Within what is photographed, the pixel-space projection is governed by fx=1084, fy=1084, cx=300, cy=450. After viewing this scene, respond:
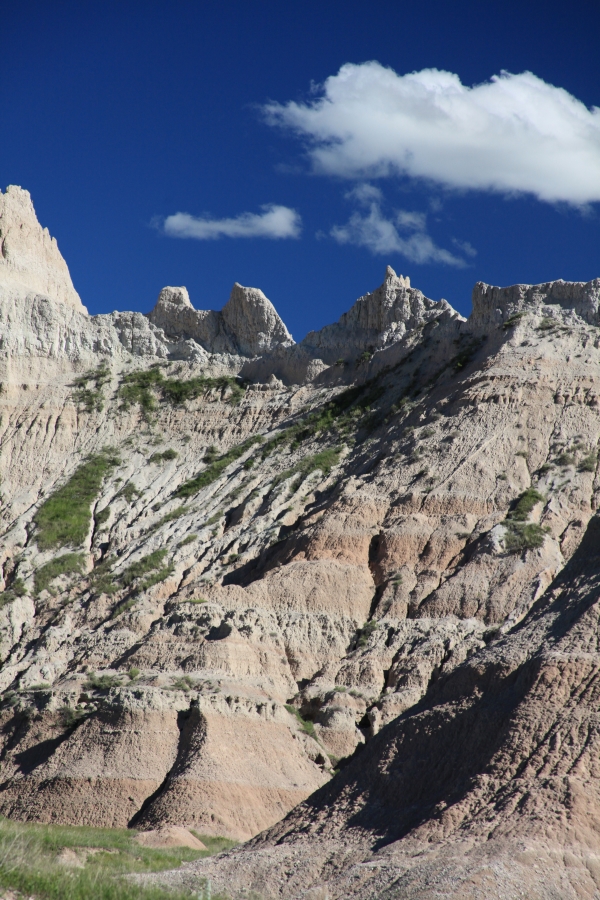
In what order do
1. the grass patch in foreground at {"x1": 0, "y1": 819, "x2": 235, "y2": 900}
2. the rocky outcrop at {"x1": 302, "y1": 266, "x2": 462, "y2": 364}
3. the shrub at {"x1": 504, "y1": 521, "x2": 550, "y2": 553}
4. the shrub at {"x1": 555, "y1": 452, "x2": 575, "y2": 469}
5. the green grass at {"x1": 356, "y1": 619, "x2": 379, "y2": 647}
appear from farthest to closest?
1. the rocky outcrop at {"x1": 302, "y1": 266, "x2": 462, "y2": 364}
2. the shrub at {"x1": 555, "y1": 452, "x2": 575, "y2": 469}
3. the shrub at {"x1": 504, "y1": 521, "x2": 550, "y2": 553}
4. the green grass at {"x1": 356, "y1": 619, "x2": 379, "y2": 647}
5. the grass patch in foreground at {"x1": 0, "y1": 819, "x2": 235, "y2": 900}

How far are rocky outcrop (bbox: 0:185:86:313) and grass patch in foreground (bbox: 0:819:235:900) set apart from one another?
52.9 meters

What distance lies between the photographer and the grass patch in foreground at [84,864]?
56.4 ft

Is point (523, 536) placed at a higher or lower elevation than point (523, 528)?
lower

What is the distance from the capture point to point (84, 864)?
73.5 ft

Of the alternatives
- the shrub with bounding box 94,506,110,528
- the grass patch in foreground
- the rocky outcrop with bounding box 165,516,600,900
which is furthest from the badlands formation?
the grass patch in foreground

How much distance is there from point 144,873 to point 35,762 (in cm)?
1558

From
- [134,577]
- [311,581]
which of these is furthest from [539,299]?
[134,577]

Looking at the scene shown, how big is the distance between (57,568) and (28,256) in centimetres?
3017

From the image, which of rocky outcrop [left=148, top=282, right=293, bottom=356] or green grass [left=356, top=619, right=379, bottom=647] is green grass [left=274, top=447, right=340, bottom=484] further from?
rocky outcrop [left=148, top=282, right=293, bottom=356]

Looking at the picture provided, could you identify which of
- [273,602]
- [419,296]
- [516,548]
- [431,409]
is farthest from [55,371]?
[516,548]

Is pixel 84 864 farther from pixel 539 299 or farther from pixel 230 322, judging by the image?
pixel 230 322

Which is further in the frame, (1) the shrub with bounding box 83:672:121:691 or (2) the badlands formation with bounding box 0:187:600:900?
(1) the shrub with bounding box 83:672:121:691

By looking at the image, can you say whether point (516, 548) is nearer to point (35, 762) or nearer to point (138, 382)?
point (35, 762)

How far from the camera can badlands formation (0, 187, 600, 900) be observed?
20.8 meters
